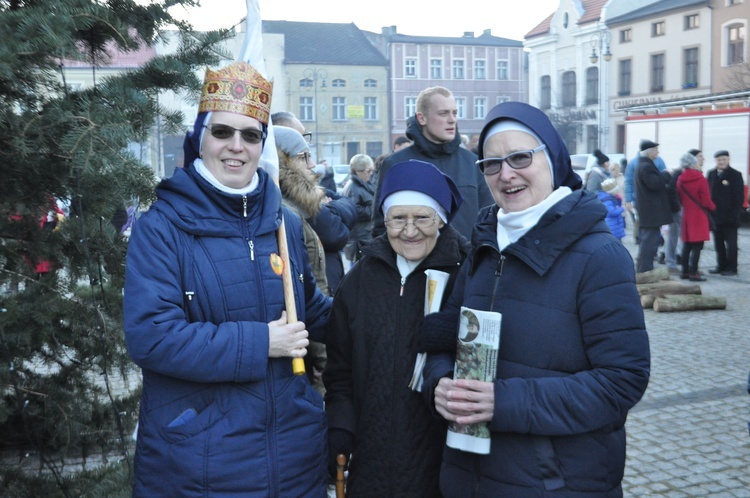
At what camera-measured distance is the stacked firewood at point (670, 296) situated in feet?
32.5

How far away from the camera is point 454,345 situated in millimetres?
2535

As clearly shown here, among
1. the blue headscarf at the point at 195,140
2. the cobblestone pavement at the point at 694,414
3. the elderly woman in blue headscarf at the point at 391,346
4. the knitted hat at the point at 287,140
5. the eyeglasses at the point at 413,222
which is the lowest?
the cobblestone pavement at the point at 694,414

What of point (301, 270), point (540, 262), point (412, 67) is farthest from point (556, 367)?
point (412, 67)

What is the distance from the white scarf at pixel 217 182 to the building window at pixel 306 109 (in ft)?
184

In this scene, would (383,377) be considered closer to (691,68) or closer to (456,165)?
(456,165)

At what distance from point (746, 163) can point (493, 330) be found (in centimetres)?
1899

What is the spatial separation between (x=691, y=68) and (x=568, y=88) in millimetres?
10384

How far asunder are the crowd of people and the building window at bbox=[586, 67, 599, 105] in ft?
152

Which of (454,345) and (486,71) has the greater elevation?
(486,71)

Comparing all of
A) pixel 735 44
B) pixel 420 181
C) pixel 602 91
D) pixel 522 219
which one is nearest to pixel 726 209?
pixel 420 181

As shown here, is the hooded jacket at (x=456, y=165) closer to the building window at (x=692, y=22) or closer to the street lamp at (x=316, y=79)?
the building window at (x=692, y=22)

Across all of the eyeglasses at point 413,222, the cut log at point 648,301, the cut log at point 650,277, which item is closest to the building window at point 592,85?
the cut log at point 650,277

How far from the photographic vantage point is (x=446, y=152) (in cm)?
522

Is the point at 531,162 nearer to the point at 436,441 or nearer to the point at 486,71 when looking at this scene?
the point at 436,441
